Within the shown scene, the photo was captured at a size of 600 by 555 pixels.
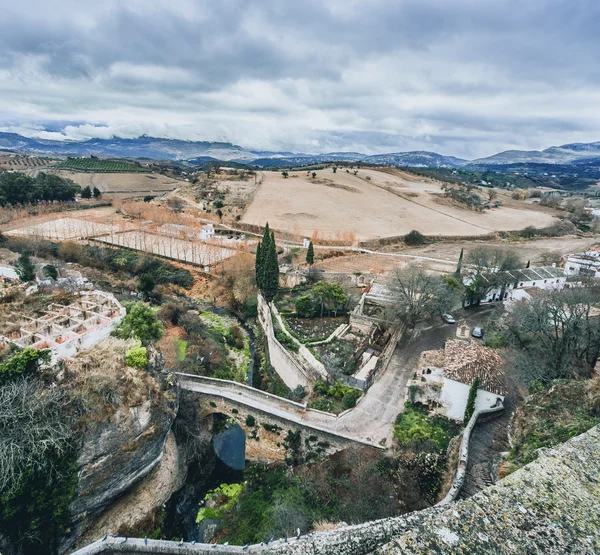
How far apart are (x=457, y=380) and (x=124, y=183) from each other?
113073mm

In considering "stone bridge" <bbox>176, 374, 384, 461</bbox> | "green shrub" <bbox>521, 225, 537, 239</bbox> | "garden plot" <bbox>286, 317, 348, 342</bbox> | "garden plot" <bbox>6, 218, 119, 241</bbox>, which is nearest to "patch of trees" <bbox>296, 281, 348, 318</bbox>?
"garden plot" <bbox>286, 317, 348, 342</bbox>

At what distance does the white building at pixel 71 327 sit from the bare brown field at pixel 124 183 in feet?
265

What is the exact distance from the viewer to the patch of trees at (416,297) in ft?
92.6

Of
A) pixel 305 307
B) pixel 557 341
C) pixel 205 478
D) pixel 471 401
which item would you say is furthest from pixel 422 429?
pixel 305 307

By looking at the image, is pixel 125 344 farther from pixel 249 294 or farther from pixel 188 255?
pixel 188 255

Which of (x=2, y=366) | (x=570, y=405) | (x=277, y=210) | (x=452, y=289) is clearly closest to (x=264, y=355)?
(x=452, y=289)

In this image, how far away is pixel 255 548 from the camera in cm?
1063

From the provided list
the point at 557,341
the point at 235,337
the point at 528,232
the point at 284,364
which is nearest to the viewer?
the point at 557,341

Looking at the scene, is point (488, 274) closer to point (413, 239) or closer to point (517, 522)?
point (413, 239)

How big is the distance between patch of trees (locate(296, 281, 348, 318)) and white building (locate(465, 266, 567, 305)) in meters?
15.1

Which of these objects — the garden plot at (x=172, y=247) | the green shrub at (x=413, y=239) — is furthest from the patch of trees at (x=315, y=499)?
the green shrub at (x=413, y=239)

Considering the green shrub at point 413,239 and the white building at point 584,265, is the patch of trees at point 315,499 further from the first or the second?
the green shrub at point 413,239

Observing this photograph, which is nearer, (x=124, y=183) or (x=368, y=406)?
(x=368, y=406)

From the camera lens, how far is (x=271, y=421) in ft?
65.3
